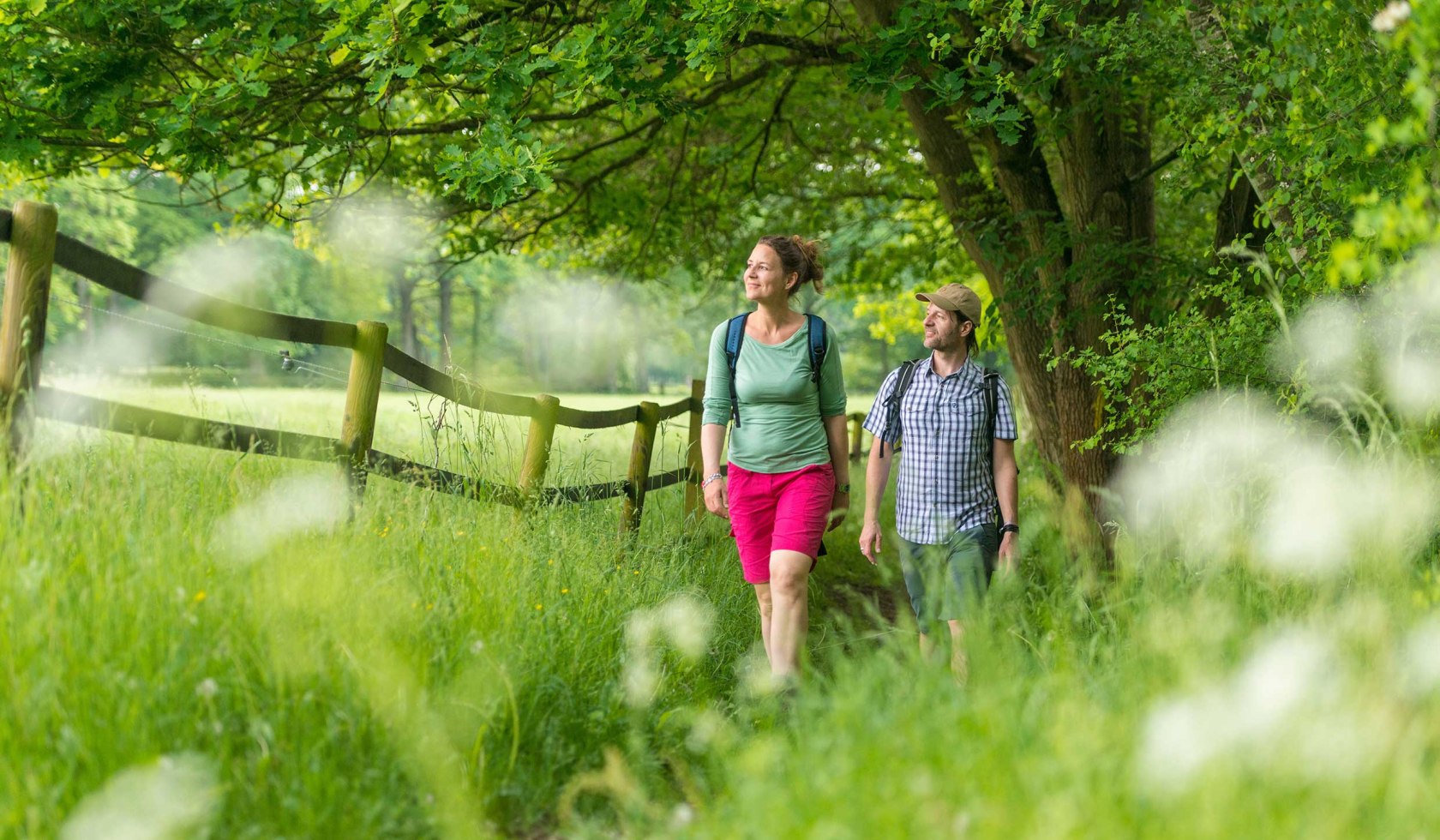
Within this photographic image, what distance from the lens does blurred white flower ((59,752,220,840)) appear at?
236cm

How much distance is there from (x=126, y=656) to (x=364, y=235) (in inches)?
400

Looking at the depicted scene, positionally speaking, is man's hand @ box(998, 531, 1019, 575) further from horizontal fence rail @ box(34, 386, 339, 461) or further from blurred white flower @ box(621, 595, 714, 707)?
horizontal fence rail @ box(34, 386, 339, 461)

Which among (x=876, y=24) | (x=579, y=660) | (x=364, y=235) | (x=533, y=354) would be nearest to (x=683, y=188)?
(x=364, y=235)

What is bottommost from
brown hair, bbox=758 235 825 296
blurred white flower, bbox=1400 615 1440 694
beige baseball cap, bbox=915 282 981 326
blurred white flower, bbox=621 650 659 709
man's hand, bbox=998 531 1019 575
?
blurred white flower, bbox=621 650 659 709

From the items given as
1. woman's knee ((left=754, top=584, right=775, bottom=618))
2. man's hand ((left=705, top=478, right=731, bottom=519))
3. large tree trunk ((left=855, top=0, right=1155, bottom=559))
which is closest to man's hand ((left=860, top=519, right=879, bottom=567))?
woman's knee ((left=754, top=584, right=775, bottom=618))

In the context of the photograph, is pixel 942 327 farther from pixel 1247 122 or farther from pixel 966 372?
pixel 1247 122

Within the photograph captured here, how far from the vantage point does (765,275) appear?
190 inches

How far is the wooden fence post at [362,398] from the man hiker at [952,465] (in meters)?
2.13

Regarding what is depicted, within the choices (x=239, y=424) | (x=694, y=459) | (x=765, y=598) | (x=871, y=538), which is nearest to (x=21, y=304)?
(x=239, y=424)

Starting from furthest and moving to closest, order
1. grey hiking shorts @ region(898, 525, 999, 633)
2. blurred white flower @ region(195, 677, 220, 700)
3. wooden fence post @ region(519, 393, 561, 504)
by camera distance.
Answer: wooden fence post @ region(519, 393, 561, 504) < grey hiking shorts @ region(898, 525, 999, 633) < blurred white flower @ region(195, 677, 220, 700)

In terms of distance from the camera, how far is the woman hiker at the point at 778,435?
15.7 ft

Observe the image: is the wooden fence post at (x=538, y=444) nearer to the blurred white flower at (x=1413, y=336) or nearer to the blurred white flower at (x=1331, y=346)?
the blurred white flower at (x=1331, y=346)

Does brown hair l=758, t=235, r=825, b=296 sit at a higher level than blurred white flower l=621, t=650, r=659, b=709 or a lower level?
higher

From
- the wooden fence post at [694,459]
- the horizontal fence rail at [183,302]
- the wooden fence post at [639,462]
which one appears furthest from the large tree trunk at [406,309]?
the horizontal fence rail at [183,302]
